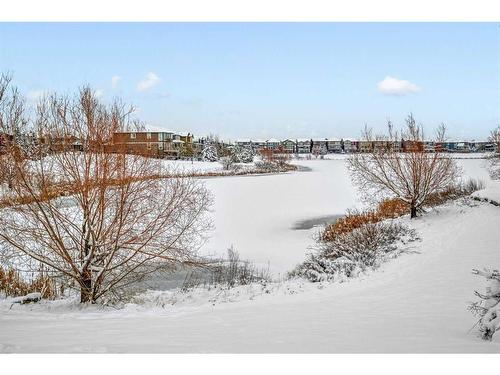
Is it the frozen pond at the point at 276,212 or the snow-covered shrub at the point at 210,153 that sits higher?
the snow-covered shrub at the point at 210,153

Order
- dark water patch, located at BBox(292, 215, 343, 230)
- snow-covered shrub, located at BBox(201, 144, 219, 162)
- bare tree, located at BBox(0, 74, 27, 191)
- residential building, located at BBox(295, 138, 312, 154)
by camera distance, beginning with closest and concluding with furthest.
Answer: bare tree, located at BBox(0, 74, 27, 191) < residential building, located at BBox(295, 138, 312, 154) < dark water patch, located at BBox(292, 215, 343, 230) < snow-covered shrub, located at BBox(201, 144, 219, 162)

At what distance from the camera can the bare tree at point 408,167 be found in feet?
39.5

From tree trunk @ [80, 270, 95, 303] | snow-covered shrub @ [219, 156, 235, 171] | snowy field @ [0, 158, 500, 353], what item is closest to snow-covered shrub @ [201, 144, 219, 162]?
snow-covered shrub @ [219, 156, 235, 171]

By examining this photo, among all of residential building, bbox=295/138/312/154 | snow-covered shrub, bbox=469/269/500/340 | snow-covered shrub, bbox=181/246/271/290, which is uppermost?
residential building, bbox=295/138/312/154

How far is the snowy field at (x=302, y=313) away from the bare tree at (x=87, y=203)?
70 centimetres

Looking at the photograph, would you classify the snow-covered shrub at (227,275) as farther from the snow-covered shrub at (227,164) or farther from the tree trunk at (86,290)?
the snow-covered shrub at (227,164)

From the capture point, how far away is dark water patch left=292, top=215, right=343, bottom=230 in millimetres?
12812

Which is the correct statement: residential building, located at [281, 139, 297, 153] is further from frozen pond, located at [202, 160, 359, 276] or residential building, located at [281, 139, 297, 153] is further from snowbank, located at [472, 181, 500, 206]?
snowbank, located at [472, 181, 500, 206]

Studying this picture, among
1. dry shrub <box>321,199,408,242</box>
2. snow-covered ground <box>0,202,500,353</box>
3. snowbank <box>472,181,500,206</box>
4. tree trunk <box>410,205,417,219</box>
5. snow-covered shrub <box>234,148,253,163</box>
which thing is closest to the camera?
snow-covered ground <box>0,202,500,353</box>

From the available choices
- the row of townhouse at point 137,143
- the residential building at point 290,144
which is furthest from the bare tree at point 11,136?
the residential building at point 290,144

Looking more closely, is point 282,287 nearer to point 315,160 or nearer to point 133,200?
point 133,200

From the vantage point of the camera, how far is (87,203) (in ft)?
20.5

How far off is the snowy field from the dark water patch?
6.31ft

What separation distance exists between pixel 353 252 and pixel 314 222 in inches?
193
